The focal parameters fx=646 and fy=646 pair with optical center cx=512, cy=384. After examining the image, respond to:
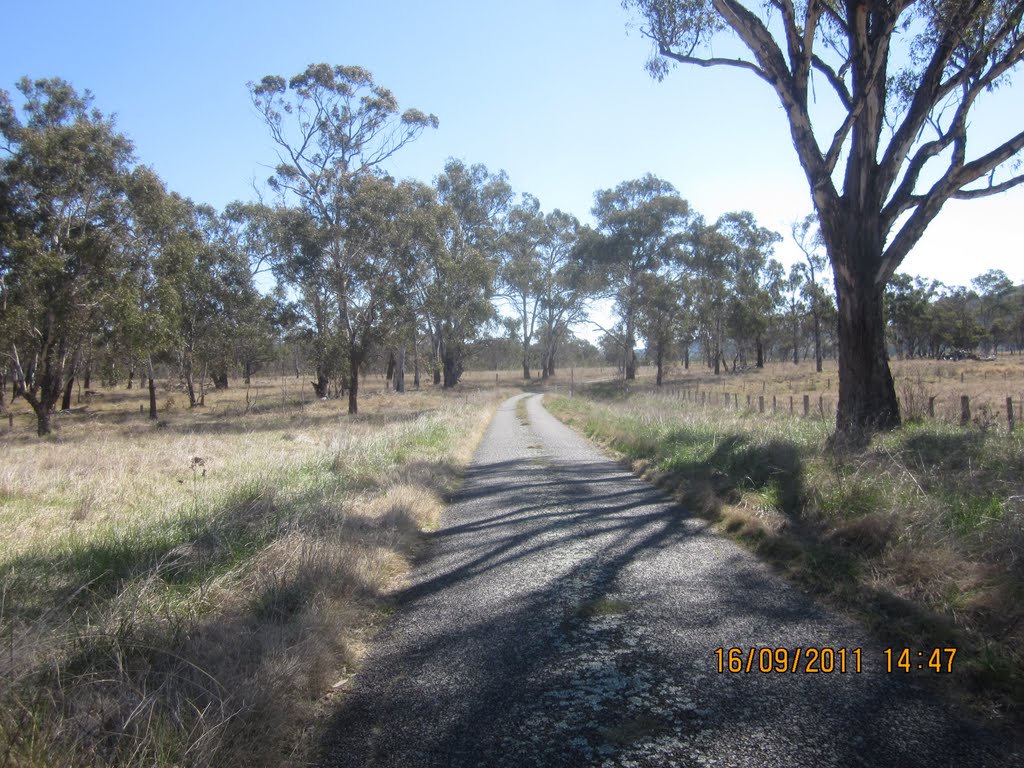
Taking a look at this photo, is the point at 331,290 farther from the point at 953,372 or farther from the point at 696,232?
the point at 953,372

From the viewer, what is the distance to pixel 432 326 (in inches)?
1993

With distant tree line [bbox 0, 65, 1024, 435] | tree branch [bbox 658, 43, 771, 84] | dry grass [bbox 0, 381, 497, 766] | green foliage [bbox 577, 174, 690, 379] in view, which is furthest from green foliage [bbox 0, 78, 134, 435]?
green foliage [bbox 577, 174, 690, 379]

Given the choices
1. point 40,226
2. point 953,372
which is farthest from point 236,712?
point 953,372

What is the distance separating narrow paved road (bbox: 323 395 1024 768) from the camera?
2.91 meters

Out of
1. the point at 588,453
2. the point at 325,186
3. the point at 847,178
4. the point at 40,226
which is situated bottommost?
the point at 588,453

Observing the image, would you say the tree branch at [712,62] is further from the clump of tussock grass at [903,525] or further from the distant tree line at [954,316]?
the distant tree line at [954,316]

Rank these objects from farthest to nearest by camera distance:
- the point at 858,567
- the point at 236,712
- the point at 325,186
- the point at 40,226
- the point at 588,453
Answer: the point at 325,186 → the point at 40,226 → the point at 588,453 → the point at 858,567 → the point at 236,712

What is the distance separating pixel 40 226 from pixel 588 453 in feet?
69.0

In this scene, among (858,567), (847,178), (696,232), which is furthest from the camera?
(696,232)

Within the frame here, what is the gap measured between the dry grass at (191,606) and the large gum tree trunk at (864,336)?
22.2ft

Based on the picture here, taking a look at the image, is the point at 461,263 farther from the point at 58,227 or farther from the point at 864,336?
the point at 864,336

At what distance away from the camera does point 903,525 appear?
5.36 metres
